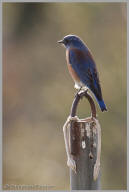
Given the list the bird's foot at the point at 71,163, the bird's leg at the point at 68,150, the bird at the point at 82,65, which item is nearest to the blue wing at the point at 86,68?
the bird at the point at 82,65

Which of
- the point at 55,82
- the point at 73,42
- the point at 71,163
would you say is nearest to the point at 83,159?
the point at 71,163

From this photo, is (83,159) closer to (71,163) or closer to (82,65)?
(71,163)

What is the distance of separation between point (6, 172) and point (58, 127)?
1473 millimetres

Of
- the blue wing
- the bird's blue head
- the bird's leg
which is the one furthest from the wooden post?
the bird's blue head

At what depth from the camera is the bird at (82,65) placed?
15.5 ft

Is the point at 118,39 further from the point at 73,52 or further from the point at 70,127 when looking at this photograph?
the point at 70,127

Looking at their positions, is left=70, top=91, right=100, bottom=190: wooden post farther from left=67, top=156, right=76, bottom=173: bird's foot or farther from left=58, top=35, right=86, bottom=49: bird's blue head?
left=58, top=35, right=86, bottom=49: bird's blue head

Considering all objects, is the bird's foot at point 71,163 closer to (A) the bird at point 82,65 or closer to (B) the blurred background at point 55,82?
(A) the bird at point 82,65

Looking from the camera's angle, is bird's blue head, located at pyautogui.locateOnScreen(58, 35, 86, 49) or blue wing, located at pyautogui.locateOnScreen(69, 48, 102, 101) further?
bird's blue head, located at pyautogui.locateOnScreen(58, 35, 86, 49)

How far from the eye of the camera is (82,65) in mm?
4945

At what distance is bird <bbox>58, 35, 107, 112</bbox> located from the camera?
15.5 feet

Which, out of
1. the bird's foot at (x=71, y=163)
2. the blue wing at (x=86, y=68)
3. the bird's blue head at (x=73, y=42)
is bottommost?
the bird's foot at (x=71, y=163)

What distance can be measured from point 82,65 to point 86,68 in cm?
9

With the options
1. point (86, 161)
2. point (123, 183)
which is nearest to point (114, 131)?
point (123, 183)
